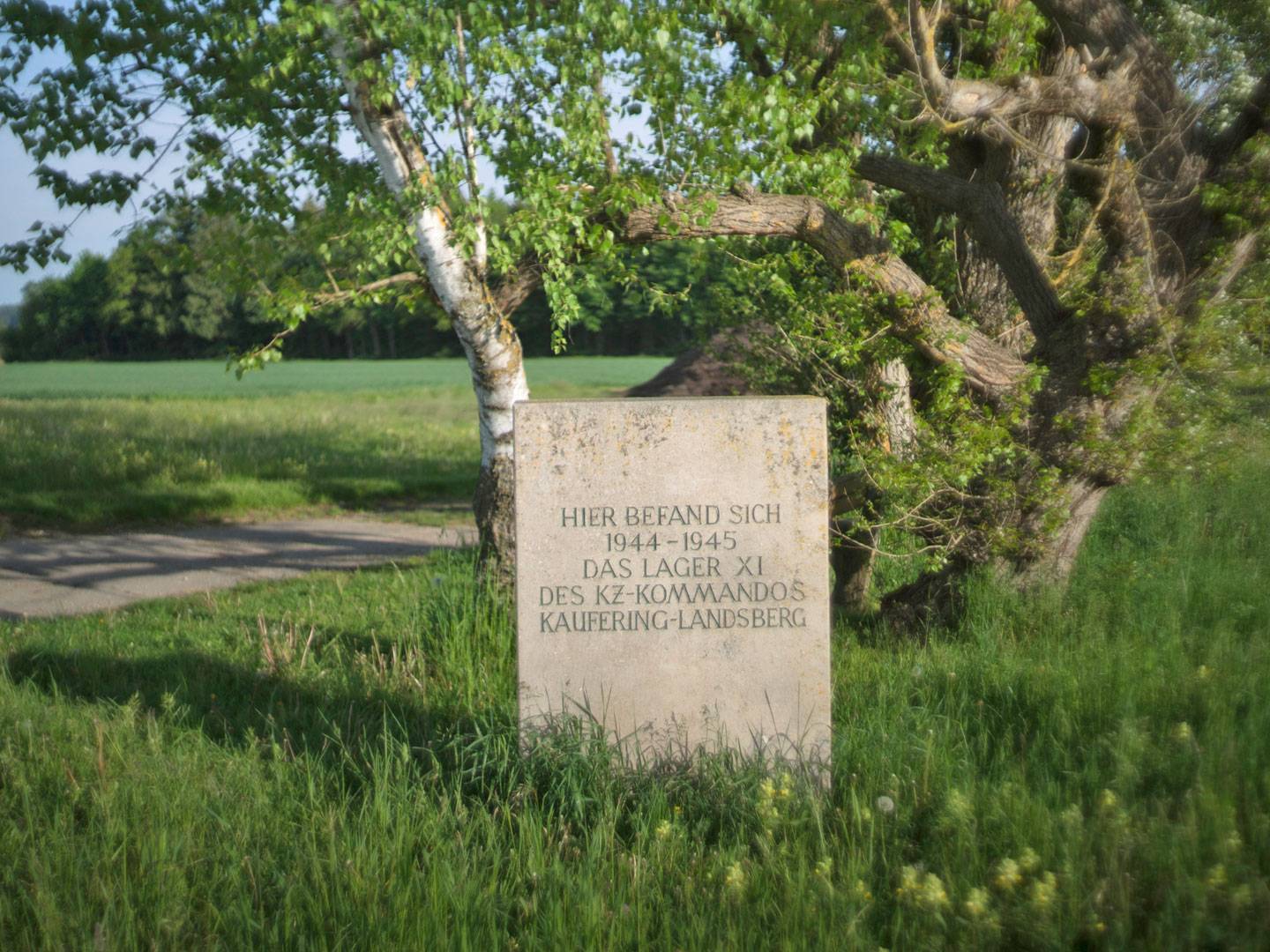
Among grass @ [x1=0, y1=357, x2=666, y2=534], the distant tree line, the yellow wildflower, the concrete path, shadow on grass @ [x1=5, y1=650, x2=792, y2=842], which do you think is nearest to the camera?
the yellow wildflower

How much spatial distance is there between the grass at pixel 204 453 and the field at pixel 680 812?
8644 millimetres

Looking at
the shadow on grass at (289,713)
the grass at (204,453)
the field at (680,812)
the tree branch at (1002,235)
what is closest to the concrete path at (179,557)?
the grass at (204,453)

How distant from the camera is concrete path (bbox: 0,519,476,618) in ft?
32.4

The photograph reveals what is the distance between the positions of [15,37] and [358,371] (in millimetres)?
44737

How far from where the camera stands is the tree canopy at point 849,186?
654cm

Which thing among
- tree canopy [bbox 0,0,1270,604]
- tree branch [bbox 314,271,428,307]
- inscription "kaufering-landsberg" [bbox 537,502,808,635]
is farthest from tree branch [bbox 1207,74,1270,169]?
tree branch [bbox 314,271,428,307]

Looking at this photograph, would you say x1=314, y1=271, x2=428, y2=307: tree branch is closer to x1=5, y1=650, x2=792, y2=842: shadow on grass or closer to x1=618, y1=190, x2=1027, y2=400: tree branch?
x1=618, y1=190, x2=1027, y2=400: tree branch

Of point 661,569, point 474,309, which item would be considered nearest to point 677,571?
point 661,569

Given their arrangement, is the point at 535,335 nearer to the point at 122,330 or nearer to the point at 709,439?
the point at 122,330

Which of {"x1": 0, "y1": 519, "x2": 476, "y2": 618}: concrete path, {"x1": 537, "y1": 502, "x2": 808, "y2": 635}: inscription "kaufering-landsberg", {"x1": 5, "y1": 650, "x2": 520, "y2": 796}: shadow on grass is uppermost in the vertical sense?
{"x1": 537, "y1": 502, "x2": 808, "y2": 635}: inscription "kaufering-landsberg"

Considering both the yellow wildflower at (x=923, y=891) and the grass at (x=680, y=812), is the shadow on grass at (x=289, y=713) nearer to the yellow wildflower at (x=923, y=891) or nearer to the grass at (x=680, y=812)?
the grass at (x=680, y=812)

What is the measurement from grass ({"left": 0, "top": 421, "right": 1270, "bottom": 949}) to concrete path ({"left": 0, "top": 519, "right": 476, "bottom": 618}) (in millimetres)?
3720

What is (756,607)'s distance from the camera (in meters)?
4.70

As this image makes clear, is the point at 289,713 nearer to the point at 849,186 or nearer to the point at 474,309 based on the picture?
the point at 474,309
